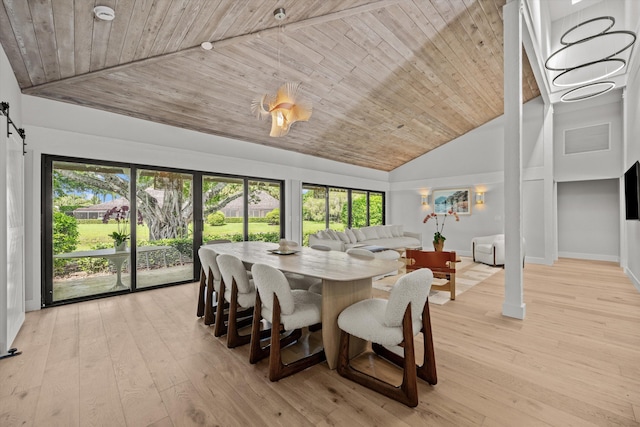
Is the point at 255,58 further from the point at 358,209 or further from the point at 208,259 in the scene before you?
the point at 358,209

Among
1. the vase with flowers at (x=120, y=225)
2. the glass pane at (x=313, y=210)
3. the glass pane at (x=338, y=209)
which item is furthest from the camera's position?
the glass pane at (x=338, y=209)

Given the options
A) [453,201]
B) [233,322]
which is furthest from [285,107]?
[453,201]

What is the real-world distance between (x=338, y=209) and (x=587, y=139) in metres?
6.43

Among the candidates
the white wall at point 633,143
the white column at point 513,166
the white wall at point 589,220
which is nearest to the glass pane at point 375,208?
the white wall at point 589,220

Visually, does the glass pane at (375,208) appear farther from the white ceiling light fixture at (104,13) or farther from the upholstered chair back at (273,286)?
the white ceiling light fixture at (104,13)

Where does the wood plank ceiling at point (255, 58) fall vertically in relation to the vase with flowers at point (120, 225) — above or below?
above

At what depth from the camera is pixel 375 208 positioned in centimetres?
987

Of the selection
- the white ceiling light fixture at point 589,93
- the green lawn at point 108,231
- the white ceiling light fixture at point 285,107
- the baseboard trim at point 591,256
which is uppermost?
the white ceiling light fixture at point 589,93

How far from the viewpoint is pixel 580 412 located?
1787mm

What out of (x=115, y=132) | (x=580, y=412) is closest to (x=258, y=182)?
(x=115, y=132)

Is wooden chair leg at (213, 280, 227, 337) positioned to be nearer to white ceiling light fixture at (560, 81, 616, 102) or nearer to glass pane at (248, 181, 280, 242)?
glass pane at (248, 181, 280, 242)

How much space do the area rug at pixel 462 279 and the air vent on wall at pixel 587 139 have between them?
379 cm

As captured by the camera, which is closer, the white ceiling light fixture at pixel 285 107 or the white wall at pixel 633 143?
the white ceiling light fixture at pixel 285 107

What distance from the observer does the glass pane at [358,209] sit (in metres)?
9.05
